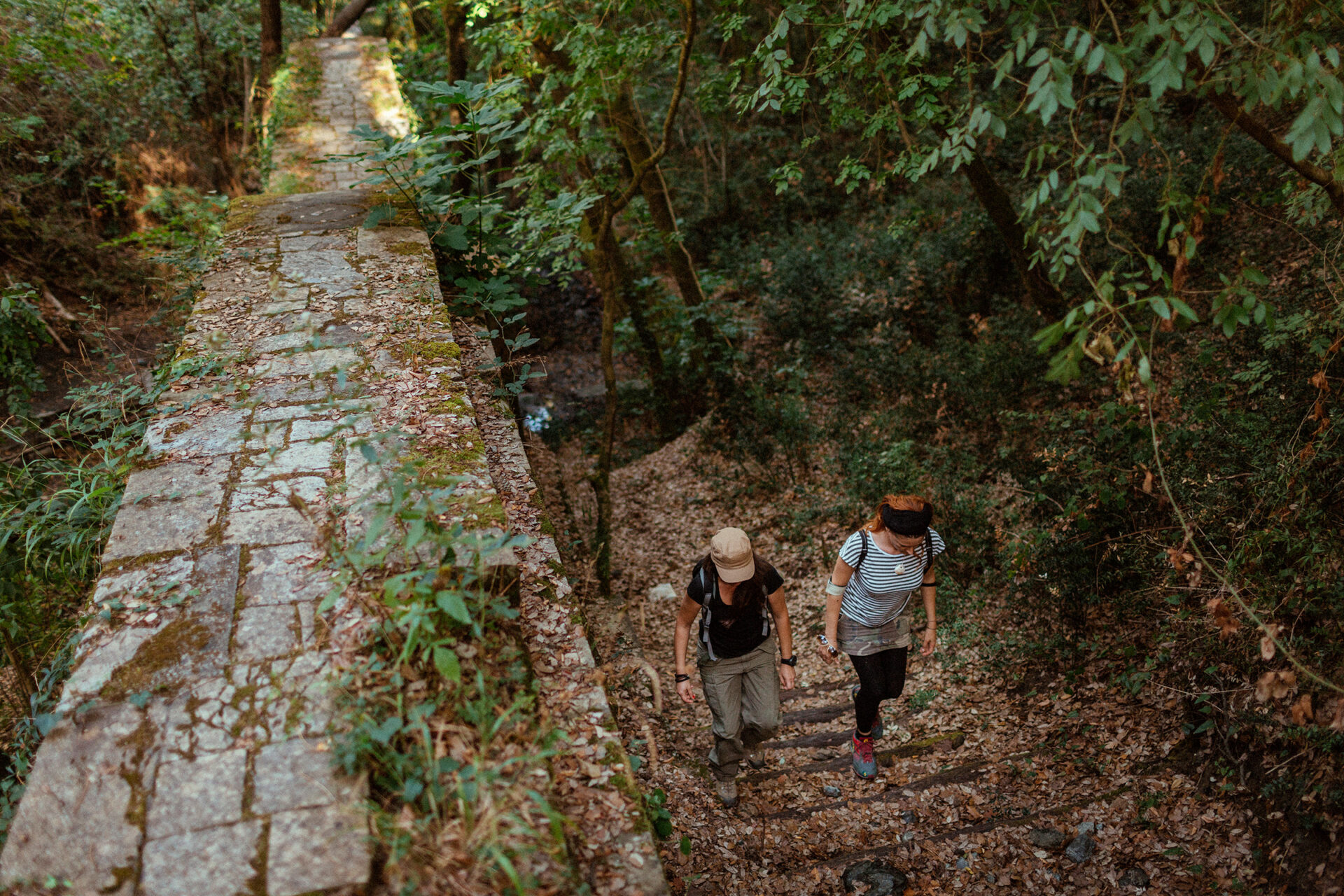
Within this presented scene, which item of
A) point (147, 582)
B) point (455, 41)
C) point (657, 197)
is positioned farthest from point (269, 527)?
point (455, 41)

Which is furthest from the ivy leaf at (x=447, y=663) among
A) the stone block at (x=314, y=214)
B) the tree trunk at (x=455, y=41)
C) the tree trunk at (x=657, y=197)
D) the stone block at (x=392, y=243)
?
the tree trunk at (x=455, y=41)

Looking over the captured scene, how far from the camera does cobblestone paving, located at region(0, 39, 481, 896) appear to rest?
6.16 feet

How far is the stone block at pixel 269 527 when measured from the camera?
2811 mm

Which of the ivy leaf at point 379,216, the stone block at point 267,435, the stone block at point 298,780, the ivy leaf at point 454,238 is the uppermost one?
the ivy leaf at point 379,216

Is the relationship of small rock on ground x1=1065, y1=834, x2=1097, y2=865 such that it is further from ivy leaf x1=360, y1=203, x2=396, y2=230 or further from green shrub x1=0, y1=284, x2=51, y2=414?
green shrub x1=0, y1=284, x2=51, y2=414

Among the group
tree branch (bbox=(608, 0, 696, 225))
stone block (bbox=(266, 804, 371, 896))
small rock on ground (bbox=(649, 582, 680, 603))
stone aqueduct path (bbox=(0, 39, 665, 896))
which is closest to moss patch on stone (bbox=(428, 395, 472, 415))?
stone aqueduct path (bbox=(0, 39, 665, 896))

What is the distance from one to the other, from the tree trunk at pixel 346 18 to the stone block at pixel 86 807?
12159mm

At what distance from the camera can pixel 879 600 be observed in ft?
12.5

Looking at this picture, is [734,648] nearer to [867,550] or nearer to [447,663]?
[867,550]

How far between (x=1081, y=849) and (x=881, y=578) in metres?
1.49

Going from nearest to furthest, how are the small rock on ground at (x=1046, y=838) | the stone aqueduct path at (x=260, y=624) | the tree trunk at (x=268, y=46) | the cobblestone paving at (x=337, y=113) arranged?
the stone aqueduct path at (x=260, y=624) → the small rock on ground at (x=1046, y=838) → the cobblestone paving at (x=337, y=113) → the tree trunk at (x=268, y=46)

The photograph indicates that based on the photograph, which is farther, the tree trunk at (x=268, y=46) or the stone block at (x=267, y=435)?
the tree trunk at (x=268, y=46)

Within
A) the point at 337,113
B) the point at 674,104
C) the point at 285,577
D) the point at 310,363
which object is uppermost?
the point at 337,113

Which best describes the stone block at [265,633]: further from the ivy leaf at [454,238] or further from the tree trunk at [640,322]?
the tree trunk at [640,322]
